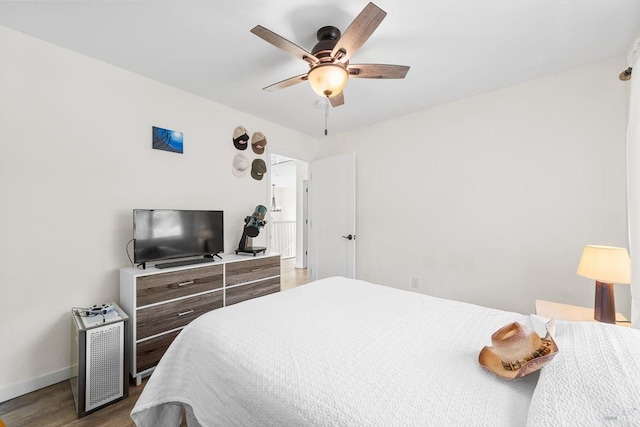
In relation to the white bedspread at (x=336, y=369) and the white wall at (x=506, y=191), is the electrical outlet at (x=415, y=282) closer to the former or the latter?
the white wall at (x=506, y=191)

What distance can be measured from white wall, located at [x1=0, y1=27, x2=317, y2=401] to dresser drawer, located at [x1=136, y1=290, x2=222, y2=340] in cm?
49

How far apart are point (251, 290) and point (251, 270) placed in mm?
208

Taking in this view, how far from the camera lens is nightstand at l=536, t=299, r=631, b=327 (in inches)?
67.4

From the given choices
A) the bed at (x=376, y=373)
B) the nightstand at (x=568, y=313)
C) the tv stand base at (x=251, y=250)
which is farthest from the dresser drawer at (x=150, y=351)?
the nightstand at (x=568, y=313)

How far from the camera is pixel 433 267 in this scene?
9.85 ft

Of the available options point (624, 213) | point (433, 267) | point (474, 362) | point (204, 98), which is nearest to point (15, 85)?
point (204, 98)

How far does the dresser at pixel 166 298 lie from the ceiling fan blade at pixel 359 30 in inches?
79.0

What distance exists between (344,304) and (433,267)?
181cm

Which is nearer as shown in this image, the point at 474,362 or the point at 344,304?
the point at 474,362

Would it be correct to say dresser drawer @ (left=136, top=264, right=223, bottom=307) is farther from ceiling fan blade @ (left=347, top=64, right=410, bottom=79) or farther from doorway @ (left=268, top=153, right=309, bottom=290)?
doorway @ (left=268, top=153, right=309, bottom=290)

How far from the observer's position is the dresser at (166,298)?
1.95m

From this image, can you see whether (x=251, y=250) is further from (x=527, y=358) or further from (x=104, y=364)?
(x=527, y=358)

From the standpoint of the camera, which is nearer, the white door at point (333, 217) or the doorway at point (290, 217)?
the white door at point (333, 217)

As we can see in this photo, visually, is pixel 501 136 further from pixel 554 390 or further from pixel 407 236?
pixel 554 390
